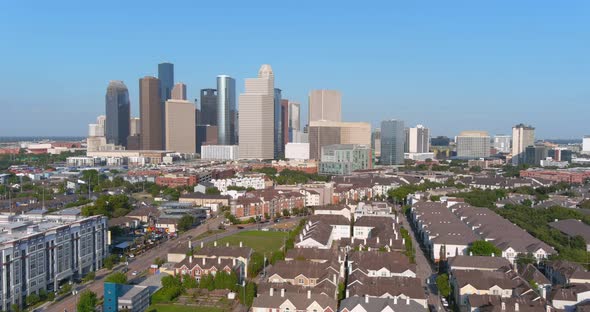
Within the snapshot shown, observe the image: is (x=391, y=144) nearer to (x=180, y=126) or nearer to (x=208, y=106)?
(x=180, y=126)

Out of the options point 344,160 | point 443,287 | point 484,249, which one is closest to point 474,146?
point 344,160

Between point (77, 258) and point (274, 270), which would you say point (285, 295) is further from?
point (77, 258)

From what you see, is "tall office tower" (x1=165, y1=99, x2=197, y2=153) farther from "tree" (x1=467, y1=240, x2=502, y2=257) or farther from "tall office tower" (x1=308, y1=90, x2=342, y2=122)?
"tree" (x1=467, y1=240, x2=502, y2=257)

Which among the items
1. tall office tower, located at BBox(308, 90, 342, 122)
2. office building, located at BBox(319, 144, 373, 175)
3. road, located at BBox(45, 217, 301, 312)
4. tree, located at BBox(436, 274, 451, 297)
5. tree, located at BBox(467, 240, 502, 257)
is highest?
tall office tower, located at BBox(308, 90, 342, 122)

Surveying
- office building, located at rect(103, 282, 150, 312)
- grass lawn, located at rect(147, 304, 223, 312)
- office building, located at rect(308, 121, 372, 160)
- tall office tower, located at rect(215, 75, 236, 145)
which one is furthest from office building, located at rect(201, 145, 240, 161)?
office building, located at rect(103, 282, 150, 312)

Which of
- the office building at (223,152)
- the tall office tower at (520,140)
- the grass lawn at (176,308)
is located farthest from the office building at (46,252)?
the tall office tower at (520,140)

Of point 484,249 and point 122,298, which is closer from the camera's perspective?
point 122,298

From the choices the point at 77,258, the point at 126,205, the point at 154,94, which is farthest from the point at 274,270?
the point at 154,94
